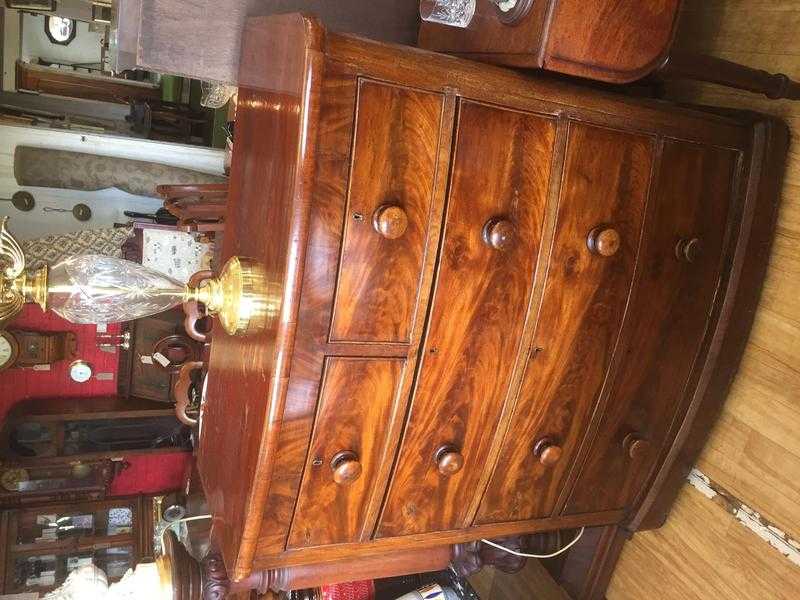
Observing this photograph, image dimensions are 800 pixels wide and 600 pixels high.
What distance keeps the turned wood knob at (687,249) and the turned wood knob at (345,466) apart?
2.89ft

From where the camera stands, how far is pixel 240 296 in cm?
121

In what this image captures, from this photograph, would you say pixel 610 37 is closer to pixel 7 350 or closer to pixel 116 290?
pixel 116 290

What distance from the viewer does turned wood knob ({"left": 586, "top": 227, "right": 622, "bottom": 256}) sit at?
128 cm

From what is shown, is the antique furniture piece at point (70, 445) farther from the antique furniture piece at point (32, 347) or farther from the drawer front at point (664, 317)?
the drawer front at point (664, 317)

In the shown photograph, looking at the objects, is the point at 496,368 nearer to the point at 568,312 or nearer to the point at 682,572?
the point at 568,312

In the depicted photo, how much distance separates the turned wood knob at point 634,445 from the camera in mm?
1576

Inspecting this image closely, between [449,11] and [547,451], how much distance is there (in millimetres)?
1051

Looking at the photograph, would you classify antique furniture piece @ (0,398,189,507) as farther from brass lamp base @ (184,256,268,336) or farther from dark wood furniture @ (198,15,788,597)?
brass lamp base @ (184,256,268,336)

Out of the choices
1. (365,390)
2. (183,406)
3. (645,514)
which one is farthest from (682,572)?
(183,406)

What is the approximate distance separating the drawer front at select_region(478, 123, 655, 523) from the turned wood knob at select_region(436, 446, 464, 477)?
0.15 meters

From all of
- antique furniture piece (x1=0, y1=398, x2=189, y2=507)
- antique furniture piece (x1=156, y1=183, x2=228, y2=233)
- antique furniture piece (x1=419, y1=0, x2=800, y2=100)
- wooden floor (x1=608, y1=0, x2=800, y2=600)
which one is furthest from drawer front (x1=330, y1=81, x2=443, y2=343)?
antique furniture piece (x1=0, y1=398, x2=189, y2=507)

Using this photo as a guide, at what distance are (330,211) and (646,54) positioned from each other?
0.69 m

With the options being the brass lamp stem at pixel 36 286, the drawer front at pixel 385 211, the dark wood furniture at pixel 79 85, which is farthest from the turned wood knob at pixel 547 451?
the dark wood furniture at pixel 79 85

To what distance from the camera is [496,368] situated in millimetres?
1354
